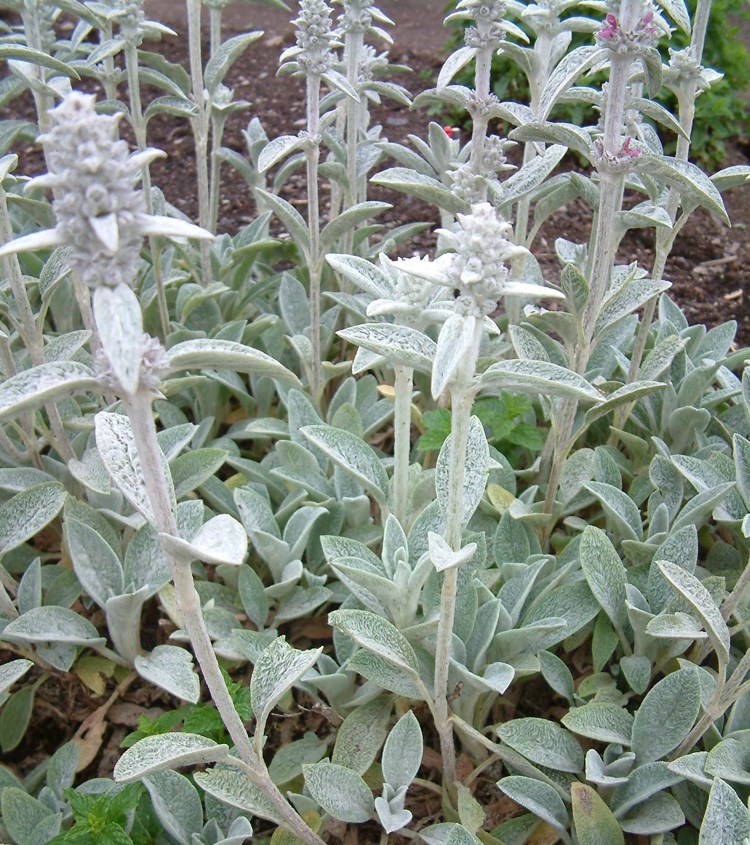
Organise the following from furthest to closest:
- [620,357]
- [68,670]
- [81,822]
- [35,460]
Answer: [620,357] → [35,460] → [68,670] → [81,822]

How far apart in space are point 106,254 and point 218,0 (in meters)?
2.20

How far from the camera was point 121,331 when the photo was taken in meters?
0.95

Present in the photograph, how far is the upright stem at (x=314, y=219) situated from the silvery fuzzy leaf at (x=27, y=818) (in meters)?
1.39

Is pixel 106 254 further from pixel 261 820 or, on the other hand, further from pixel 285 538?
pixel 261 820

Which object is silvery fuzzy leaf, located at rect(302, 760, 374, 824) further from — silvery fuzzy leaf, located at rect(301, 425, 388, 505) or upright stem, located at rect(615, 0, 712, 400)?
upright stem, located at rect(615, 0, 712, 400)

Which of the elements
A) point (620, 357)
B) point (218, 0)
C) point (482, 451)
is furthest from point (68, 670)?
point (218, 0)

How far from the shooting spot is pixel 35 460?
222 cm

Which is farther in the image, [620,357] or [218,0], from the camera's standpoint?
[218,0]

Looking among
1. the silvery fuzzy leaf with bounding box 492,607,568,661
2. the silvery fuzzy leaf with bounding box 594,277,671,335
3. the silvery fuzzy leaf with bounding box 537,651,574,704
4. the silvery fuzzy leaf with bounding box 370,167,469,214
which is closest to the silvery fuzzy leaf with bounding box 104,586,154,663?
the silvery fuzzy leaf with bounding box 492,607,568,661

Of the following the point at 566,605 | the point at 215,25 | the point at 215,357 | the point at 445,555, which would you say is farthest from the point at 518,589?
the point at 215,25

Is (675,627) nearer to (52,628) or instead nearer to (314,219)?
(52,628)

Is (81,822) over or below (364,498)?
Answer: below

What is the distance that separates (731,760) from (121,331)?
139 centimetres

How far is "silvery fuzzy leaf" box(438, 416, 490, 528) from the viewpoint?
1494 mm
